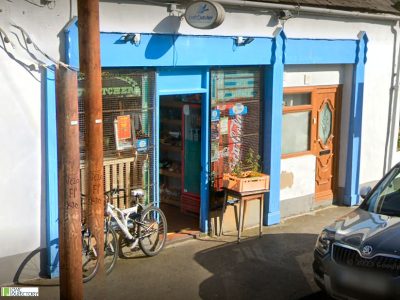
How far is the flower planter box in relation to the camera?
8.42 m

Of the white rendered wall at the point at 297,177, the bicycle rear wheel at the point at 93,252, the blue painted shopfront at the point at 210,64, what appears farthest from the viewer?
the white rendered wall at the point at 297,177

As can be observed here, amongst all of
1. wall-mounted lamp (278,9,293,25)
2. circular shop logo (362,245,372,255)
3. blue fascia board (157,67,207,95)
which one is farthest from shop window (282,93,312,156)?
circular shop logo (362,245,372,255)

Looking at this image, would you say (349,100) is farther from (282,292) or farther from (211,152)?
(282,292)

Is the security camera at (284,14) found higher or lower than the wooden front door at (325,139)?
higher

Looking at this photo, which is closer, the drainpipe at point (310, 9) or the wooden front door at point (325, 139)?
the drainpipe at point (310, 9)

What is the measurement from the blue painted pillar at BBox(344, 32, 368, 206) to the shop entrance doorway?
3.37 m

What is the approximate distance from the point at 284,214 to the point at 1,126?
17.5 ft

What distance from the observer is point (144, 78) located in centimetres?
781

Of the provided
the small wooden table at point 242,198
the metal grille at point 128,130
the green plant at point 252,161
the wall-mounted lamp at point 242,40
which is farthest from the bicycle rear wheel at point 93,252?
the wall-mounted lamp at point 242,40

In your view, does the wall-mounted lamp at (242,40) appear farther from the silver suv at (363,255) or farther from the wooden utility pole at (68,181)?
the wooden utility pole at (68,181)

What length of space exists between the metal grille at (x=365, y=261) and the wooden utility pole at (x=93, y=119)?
2507mm

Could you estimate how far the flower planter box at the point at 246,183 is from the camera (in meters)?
8.42

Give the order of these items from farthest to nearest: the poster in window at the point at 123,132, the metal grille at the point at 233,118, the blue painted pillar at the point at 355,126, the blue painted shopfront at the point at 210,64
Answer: the blue painted pillar at the point at 355,126
the metal grille at the point at 233,118
the poster in window at the point at 123,132
the blue painted shopfront at the point at 210,64

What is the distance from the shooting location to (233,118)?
29.8ft
